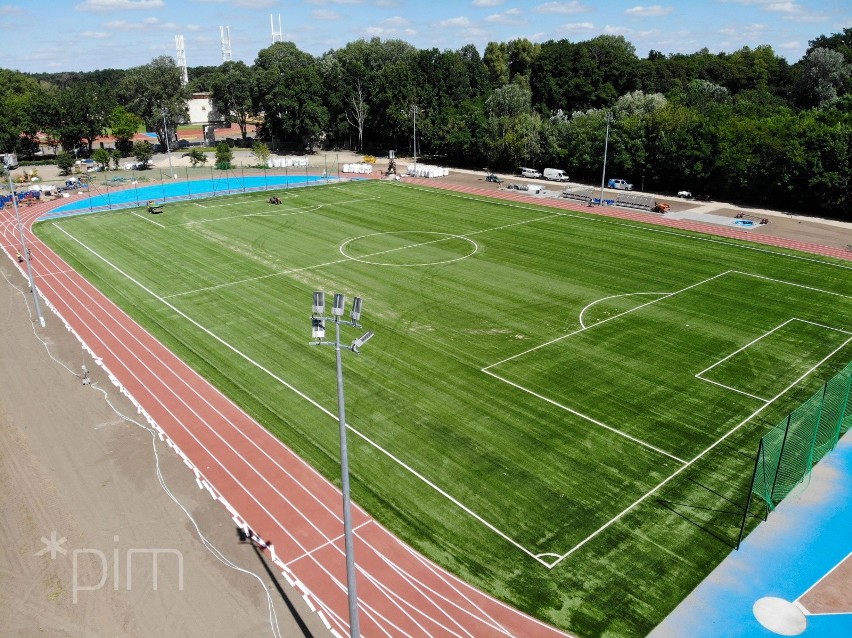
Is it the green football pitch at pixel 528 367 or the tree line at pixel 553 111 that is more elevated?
the tree line at pixel 553 111

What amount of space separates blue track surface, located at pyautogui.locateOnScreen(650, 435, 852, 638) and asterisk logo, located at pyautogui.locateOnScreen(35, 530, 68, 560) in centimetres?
1775

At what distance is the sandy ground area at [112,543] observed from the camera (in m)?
17.5

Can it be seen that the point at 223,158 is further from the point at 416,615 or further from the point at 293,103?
the point at 416,615

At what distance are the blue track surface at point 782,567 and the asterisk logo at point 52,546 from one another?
1775 cm

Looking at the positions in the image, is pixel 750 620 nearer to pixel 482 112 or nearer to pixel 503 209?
pixel 503 209

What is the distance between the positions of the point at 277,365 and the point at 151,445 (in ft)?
25.8

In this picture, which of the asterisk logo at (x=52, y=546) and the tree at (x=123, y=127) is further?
the tree at (x=123, y=127)

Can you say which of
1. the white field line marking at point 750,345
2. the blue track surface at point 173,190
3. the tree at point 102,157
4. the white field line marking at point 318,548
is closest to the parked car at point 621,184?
the blue track surface at point 173,190

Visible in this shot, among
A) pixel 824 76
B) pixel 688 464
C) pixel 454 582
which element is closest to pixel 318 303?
pixel 454 582

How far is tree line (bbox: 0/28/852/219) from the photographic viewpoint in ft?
227

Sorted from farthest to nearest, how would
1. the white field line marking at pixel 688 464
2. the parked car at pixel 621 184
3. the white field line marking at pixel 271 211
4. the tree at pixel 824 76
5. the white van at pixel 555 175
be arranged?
the tree at pixel 824 76 → the white van at pixel 555 175 → the parked car at pixel 621 184 → the white field line marking at pixel 271 211 → the white field line marking at pixel 688 464

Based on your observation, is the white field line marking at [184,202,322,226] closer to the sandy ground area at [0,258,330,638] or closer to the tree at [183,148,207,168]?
the tree at [183,148,207,168]

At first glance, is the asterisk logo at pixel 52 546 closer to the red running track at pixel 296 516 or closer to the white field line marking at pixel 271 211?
the red running track at pixel 296 516

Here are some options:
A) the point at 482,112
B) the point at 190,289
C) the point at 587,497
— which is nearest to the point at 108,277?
the point at 190,289
